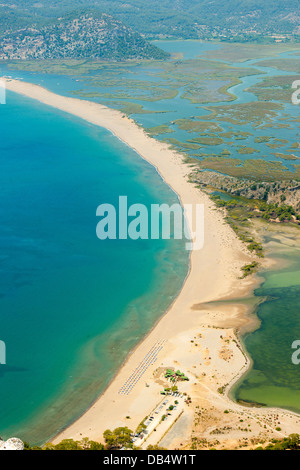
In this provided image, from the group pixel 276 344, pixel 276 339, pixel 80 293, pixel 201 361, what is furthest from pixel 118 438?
pixel 80 293

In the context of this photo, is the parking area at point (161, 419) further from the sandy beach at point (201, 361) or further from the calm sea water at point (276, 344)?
the calm sea water at point (276, 344)

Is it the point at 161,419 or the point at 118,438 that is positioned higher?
the point at 118,438

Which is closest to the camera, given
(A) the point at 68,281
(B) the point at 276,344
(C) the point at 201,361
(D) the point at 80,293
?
(C) the point at 201,361

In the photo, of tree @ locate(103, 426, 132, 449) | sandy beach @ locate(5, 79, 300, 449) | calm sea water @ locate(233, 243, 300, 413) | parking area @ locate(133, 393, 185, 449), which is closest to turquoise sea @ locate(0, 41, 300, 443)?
calm sea water @ locate(233, 243, 300, 413)

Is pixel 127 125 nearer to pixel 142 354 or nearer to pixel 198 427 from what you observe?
pixel 142 354

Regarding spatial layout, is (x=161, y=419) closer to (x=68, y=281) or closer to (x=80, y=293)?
(x=80, y=293)
